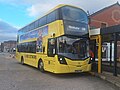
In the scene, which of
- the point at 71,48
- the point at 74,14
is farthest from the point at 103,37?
the point at 71,48

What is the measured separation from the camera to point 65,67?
40.9 ft

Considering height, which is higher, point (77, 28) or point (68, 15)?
point (68, 15)

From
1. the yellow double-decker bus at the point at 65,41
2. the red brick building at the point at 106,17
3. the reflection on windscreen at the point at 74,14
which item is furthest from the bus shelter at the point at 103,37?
the red brick building at the point at 106,17

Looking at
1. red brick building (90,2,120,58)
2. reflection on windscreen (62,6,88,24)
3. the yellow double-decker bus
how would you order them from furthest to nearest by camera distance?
1. red brick building (90,2,120,58)
2. reflection on windscreen (62,6,88,24)
3. the yellow double-decker bus

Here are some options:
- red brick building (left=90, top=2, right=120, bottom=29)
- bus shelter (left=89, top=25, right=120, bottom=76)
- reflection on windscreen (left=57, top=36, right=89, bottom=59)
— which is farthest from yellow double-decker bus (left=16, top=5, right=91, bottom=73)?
red brick building (left=90, top=2, right=120, bottom=29)

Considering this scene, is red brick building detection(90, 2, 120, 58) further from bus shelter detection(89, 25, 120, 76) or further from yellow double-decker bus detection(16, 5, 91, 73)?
yellow double-decker bus detection(16, 5, 91, 73)

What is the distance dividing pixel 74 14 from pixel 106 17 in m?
27.3

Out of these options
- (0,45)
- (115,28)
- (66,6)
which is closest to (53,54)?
(66,6)

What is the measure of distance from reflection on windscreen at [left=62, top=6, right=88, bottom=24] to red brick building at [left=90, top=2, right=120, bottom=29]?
22.5 meters

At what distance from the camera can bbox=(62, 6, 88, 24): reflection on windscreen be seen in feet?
43.0

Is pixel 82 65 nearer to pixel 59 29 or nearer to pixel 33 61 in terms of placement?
pixel 59 29

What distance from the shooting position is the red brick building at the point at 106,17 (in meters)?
37.0

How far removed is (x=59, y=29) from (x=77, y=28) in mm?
1142

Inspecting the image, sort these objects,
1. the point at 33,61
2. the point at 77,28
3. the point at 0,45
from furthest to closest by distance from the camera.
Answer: the point at 0,45
the point at 33,61
the point at 77,28
